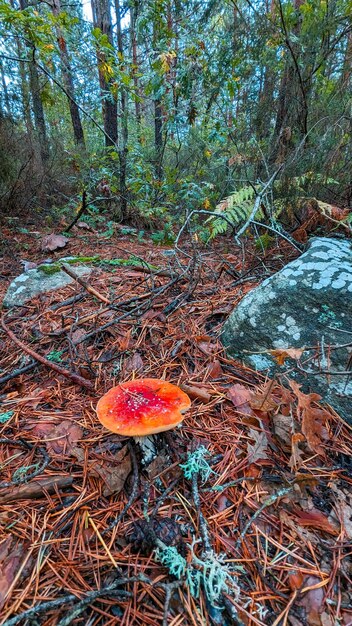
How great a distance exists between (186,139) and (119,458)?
6.68 meters

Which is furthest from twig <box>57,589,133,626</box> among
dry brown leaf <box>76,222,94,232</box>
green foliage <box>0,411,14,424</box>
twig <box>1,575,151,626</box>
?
dry brown leaf <box>76,222,94,232</box>

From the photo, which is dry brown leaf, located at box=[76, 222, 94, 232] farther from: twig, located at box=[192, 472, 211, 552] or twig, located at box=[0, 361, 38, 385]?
twig, located at box=[192, 472, 211, 552]

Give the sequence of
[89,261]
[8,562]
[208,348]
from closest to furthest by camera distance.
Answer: [8,562] < [208,348] < [89,261]

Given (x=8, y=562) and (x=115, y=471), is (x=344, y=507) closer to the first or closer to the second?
(x=115, y=471)

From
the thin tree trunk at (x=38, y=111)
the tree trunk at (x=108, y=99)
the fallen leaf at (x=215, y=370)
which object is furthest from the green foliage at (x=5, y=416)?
the thin tree trunk at (x=38, y=111)

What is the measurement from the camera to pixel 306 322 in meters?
1.61

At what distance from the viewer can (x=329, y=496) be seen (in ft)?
3.58

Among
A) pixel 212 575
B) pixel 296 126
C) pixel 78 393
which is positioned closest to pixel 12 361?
pixel 78 393

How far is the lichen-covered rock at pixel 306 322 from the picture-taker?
57.3 inches

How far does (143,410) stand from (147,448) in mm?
202

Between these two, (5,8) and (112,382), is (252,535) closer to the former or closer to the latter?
(112,382)

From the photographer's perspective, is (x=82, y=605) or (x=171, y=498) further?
(x=171, y=498)

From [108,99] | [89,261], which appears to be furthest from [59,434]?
[108,99]

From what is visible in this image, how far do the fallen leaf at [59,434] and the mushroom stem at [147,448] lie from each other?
0.30 meters
